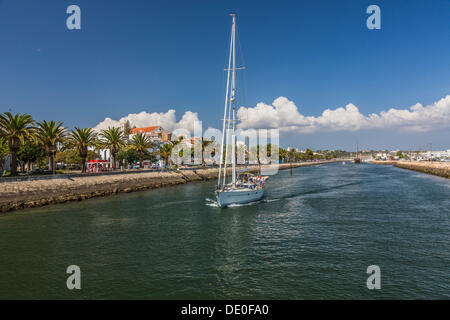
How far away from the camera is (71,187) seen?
46.3 meters

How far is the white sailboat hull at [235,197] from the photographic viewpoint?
3575 cm

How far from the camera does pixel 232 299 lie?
13.7m

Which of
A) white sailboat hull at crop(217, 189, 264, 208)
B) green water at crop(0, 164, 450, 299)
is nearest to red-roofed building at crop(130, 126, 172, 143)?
white sailboat hull at crop(217, 189, 264, 208)

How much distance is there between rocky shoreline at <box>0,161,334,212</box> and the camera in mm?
37375

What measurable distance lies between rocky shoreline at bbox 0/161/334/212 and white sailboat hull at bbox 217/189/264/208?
2628 cm

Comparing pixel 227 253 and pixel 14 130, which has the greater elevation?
pixel 14 130

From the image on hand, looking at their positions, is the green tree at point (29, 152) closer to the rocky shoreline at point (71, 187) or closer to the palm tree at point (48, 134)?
the palm tree at point (48, 134)

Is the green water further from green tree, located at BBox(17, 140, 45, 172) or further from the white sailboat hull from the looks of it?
green tree, located at BBox(17, 140, 45, 172)

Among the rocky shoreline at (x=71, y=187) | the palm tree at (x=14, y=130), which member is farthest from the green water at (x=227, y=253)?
the palm tree at (x=14, y=130)

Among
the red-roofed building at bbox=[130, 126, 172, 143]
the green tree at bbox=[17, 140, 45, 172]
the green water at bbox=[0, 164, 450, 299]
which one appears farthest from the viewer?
the red-roofed building at bbox=[130, 126, 172, 143]

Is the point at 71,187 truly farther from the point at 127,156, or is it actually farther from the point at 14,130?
the point at 127,156

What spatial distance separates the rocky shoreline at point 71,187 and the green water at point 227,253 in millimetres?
5348

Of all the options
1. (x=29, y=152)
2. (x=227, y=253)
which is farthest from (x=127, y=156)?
(x=227, y=253)

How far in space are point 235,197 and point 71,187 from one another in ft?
99.1
